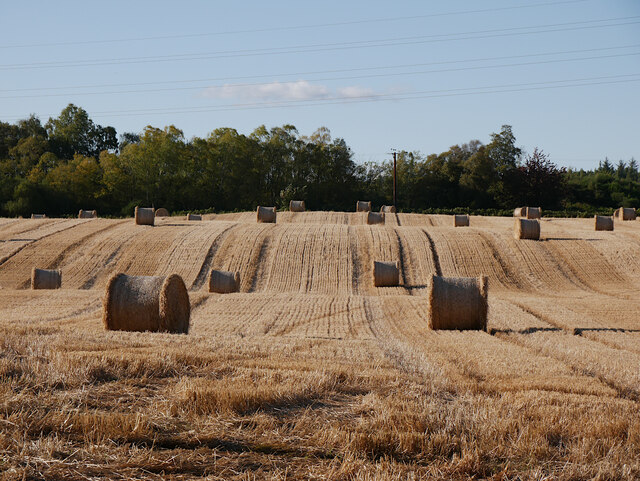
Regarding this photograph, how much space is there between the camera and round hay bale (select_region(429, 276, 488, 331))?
15.0m

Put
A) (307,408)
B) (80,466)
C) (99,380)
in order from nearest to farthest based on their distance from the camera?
(80,466) → (307,408) → (99,380)

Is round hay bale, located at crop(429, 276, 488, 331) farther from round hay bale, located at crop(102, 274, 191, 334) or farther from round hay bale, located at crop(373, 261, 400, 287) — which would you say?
round hay bale, located at crop(373, 261, 400, 287)

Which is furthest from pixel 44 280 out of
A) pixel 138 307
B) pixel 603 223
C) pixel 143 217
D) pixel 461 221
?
pixel 603 223

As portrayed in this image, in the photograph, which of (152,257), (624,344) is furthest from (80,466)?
(152,257)

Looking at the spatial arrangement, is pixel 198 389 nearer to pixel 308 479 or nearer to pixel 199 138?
pixel 308 479

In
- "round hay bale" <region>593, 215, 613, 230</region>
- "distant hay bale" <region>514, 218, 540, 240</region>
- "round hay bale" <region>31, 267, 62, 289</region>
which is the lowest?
"round hay bale" <region>31, 267, 62, 289</region>

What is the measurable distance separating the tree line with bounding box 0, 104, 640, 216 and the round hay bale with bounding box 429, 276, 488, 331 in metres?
50.5

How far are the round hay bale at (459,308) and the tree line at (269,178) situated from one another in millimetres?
50524

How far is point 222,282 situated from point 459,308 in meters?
11.1

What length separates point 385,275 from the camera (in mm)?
26844

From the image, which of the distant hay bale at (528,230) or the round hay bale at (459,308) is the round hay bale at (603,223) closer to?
the distant hay bale at (528,230)

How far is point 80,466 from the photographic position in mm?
4477

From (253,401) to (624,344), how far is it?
890 cm

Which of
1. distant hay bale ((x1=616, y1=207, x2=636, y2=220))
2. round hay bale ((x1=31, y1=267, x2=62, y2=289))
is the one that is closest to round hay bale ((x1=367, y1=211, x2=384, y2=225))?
distant hay bale ((x1=616, y1=207, x2=636, y2=220))
